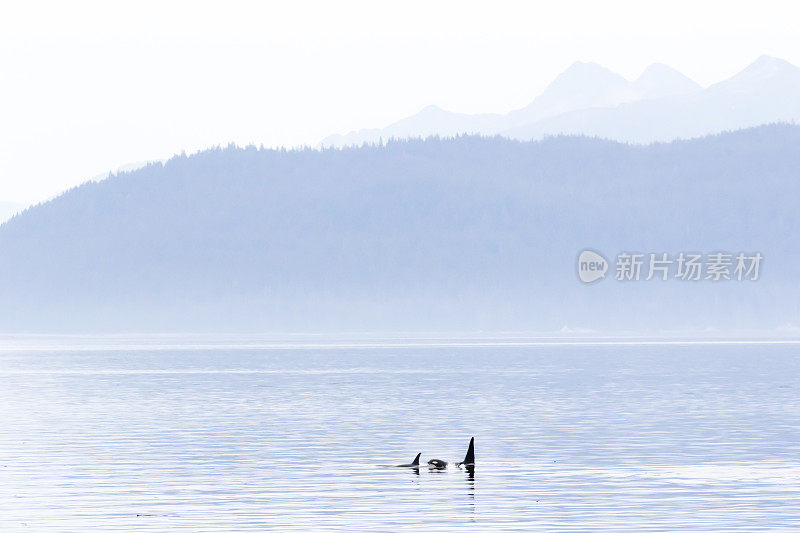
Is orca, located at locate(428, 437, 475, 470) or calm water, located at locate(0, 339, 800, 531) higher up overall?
orca, located at locate(428, 437, 475, 470)

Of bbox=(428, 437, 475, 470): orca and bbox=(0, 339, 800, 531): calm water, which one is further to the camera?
bbox=(428, 437, 475, 470): orca

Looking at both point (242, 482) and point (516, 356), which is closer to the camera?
point (242, 482)

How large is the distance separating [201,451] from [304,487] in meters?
13.1

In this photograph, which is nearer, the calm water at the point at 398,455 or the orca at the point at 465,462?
the calm water at the point at 398,455

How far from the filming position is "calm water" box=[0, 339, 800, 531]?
41.8 metres

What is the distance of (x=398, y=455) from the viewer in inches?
2301

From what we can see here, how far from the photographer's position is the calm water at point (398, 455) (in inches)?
1646

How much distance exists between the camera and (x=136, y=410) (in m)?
87.0

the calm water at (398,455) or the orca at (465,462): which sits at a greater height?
the orca at (465,462)

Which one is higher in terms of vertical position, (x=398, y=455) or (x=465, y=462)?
(x=465, y=462)

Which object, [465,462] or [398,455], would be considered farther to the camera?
[398,455]

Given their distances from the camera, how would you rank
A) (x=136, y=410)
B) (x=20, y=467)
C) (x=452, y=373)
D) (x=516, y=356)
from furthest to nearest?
(x=516, y=356) → (x=452, y=373) → (x=136, y=410) → (x=20, y=467)

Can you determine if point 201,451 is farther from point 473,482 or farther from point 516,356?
point 516,356

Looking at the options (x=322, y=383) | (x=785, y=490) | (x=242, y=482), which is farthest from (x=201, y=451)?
(x=322, y=383)
